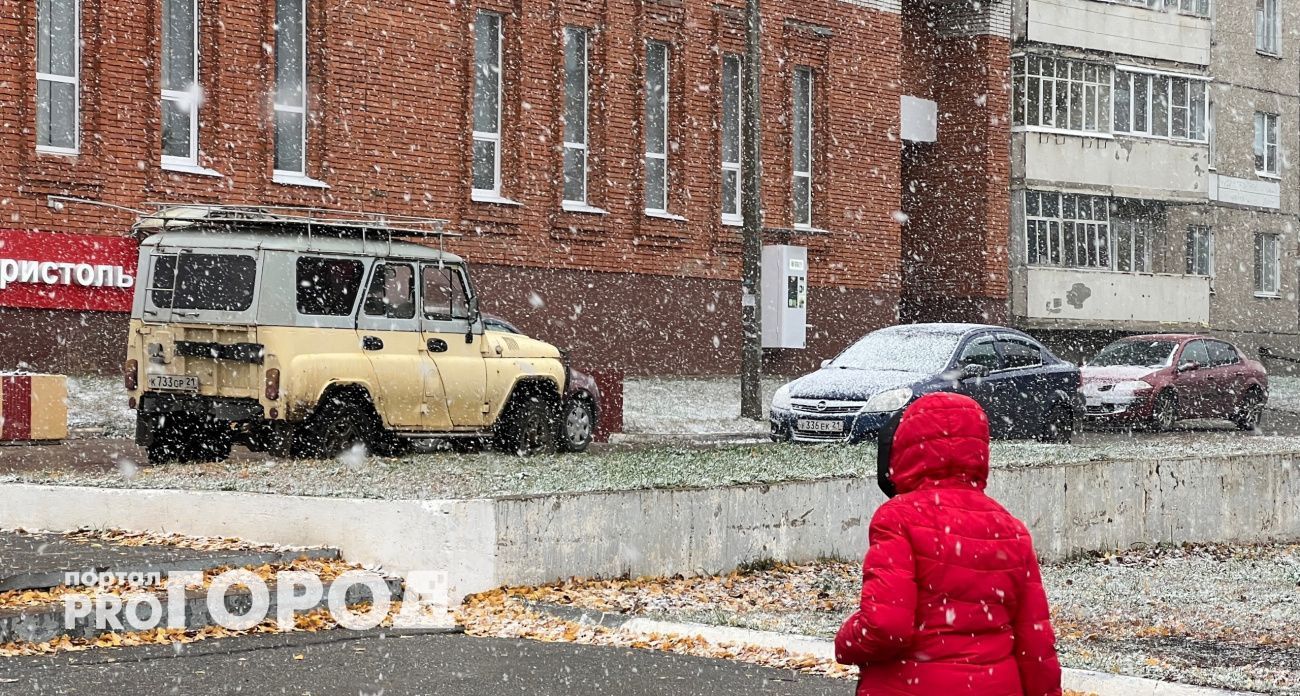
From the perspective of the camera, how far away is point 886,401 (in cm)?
1919

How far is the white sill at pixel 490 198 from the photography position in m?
31.8

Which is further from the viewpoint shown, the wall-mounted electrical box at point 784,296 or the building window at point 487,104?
the wall-mounted electrical box at point 784,296

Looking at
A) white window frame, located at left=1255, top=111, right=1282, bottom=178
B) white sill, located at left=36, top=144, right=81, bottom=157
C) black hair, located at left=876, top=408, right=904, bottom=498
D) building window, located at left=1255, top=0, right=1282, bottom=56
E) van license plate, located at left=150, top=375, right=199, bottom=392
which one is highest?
building window, located at left=1255, top=0, right=1282, bottom=56

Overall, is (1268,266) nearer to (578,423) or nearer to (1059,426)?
(1059,426)

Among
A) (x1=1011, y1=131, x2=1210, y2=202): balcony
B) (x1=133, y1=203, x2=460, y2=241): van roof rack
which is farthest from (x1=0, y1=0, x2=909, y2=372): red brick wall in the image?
(x1=133, y1=203, x2=460, y2=241): van roof rack

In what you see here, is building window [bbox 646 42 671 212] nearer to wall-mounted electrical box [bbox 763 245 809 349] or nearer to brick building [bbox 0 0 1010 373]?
brick building [bbox 0 0 1010 373]

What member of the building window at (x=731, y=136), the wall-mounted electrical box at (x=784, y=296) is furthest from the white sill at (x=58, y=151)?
the wall-mounted electrical box at (x=784, y=296)

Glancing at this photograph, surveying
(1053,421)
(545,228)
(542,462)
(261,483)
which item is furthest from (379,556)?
(545,228)

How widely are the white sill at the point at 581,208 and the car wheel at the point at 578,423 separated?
13.9m

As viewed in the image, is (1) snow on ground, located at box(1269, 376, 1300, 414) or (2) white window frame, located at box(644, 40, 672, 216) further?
(1) snow on ground, located at box(1269, 376, 1300, 414)

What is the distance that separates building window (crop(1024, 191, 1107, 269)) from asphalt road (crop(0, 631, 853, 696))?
37450 millimetres

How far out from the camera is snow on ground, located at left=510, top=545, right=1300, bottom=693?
28.6ft

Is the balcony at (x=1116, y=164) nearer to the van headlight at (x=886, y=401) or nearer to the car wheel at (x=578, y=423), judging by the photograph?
the van headlight at (x=886, y=401)

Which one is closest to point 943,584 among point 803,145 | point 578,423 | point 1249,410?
point 578,423
